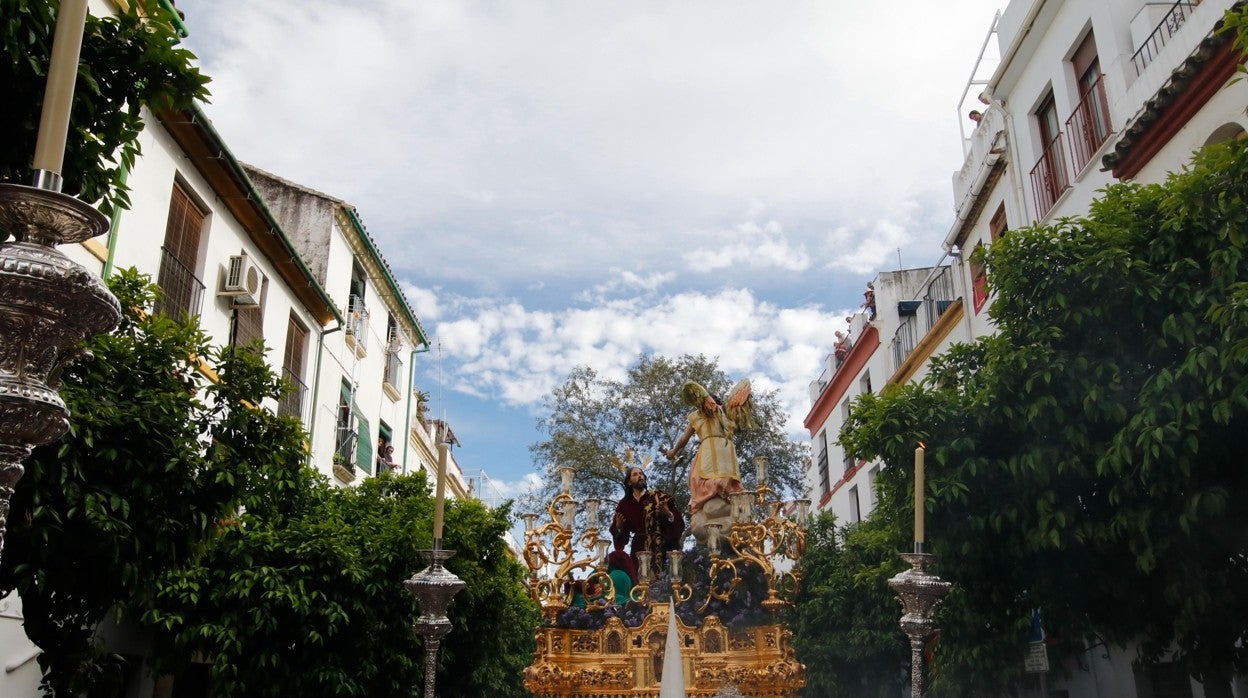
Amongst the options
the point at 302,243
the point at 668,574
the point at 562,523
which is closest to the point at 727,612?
the point at 668,574

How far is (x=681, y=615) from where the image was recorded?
1212 cm

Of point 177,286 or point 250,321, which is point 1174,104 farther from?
point 250,321

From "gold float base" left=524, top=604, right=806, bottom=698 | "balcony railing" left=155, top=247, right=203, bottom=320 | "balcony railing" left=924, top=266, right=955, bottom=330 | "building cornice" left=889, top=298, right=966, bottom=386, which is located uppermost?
"balcony railing" left=924, top=266, right=955, bottom=330

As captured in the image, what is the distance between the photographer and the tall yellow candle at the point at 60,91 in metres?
3.10

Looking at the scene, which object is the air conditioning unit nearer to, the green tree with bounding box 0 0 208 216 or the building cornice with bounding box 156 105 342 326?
the building cornice with bounding box 156 105 342 326

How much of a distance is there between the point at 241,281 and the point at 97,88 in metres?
10.00

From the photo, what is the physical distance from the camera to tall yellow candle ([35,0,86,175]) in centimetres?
310

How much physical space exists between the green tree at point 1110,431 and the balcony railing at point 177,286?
901cm

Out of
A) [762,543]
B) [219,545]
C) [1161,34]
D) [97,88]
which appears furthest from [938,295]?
[97,88]

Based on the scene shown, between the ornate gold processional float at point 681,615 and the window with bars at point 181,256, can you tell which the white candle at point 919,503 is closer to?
the ornate gold processional float at point 681,615

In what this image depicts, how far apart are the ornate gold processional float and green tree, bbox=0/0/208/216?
6.84 meters

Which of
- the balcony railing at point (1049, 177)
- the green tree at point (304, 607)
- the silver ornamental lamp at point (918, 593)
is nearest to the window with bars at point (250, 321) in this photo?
the green tree at point (304, 607)

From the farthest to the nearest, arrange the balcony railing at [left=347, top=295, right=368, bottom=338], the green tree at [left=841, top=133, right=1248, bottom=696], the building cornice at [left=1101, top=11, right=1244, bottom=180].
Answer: the balcony railing at [left=347, top=295, right=368, bottom=338] → the building cornice at [left=1101, top=11, right=1244, bottom=180] → the green tree at [left=841, top=133, right=1248, bottom=696]

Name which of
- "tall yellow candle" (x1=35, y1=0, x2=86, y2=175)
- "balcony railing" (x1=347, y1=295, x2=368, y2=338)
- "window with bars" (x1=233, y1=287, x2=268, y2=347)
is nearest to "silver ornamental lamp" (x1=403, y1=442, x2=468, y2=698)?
"tall yellow candle" (x1=35, y1=0, x2=86, y2=175)
